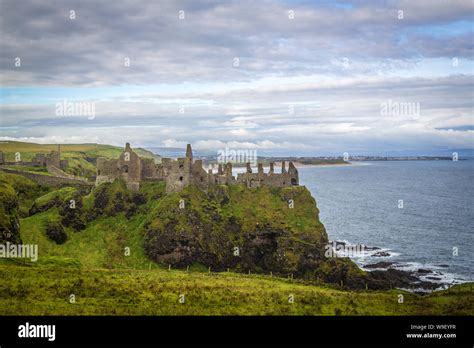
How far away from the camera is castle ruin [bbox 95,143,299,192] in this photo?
76.9m

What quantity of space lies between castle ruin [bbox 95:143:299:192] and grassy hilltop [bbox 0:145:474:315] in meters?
1.98

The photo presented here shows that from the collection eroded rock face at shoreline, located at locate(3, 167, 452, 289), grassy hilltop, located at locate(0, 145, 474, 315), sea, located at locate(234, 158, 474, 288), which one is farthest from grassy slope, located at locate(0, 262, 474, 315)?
sea, located at locate(234, 158, 474, 288)

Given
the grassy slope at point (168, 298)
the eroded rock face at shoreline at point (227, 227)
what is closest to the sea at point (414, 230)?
the eroded rock face at shoreline at point (227, 227)

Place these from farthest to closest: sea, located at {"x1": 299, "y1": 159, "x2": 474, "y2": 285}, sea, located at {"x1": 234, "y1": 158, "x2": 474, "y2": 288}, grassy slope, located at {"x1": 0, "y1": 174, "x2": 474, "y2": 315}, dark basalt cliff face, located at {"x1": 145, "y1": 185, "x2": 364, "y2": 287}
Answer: sea, located at {"x1": 299, "y1": 159, "x2": 474, "y2": 285} < sea, located at {"x1": 234, "y1": 158, "x2": 474, "y2": 288} < dark basalt cliff face, located at {"x1": 145, "y1": 185, "x2": 364, "y2": 287} < grassy slope, located at {"x1": 0, "y1": 174, "x2": 474, "y2": 315}

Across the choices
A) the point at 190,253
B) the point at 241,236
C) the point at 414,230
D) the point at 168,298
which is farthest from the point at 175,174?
the point at 414,230

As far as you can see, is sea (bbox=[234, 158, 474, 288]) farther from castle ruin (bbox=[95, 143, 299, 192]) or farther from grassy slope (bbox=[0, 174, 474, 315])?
grassy slope (bbox=[0, 174, 474, 315])

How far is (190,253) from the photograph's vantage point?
6956 centimetres

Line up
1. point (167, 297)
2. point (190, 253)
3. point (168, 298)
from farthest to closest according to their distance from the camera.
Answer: point (190, 253)
point (167, 297)
point (168, 298)

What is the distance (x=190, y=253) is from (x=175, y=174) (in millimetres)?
13300

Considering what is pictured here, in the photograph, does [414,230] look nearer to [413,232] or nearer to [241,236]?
[413,232]

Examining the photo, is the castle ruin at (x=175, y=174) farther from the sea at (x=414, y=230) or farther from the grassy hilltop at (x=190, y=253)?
the sea at (x=414, y=230)

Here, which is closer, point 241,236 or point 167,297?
point 167,297
